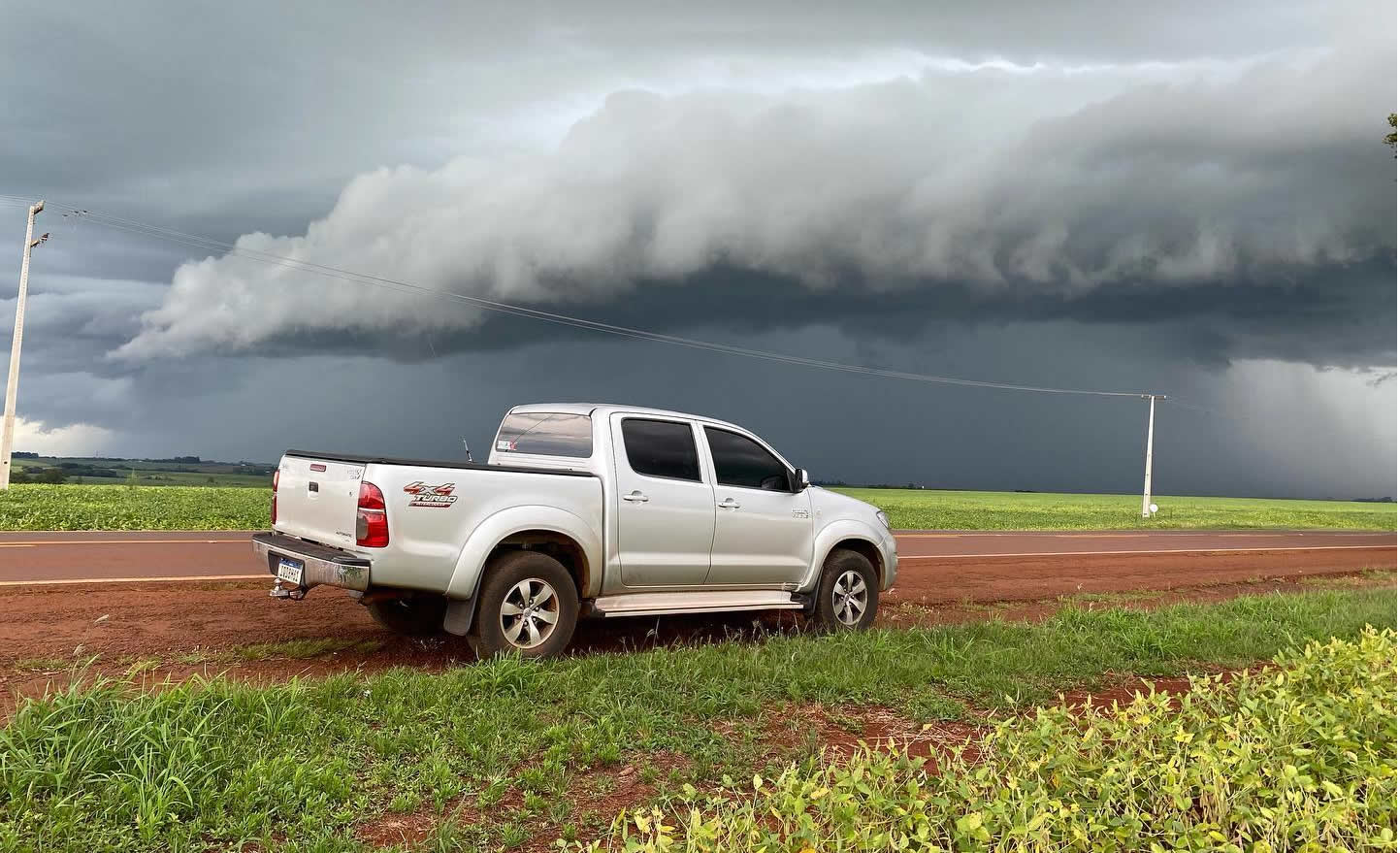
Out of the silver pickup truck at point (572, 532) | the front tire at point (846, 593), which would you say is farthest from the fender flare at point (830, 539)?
the front tire at point (846, 593)

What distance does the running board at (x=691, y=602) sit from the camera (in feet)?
27.6

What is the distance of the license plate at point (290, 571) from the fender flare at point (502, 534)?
3.96 feet

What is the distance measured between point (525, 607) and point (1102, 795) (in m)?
4.59

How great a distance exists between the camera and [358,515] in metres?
7.27

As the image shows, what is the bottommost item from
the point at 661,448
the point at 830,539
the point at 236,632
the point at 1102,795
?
the point at 236,632

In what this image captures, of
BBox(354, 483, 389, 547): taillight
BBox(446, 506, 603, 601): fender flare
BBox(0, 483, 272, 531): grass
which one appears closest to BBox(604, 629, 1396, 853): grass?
BBox(446, 506, 603, 601): fender flare

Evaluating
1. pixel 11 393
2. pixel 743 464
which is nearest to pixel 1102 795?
pixel 743 464

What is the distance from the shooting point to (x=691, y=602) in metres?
8.91

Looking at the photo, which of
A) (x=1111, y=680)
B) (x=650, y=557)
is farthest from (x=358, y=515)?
(x=1111, y=680)

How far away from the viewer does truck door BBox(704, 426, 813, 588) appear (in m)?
9.18

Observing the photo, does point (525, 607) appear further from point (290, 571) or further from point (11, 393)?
point (11, 393)

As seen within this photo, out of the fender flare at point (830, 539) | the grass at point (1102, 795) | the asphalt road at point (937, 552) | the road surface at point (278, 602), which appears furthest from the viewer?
the asphalt road at point (937, 552)

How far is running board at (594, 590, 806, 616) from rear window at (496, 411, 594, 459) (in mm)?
1307

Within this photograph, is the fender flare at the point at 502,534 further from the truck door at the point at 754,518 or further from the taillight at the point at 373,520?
the truck door at the point at 754,518
